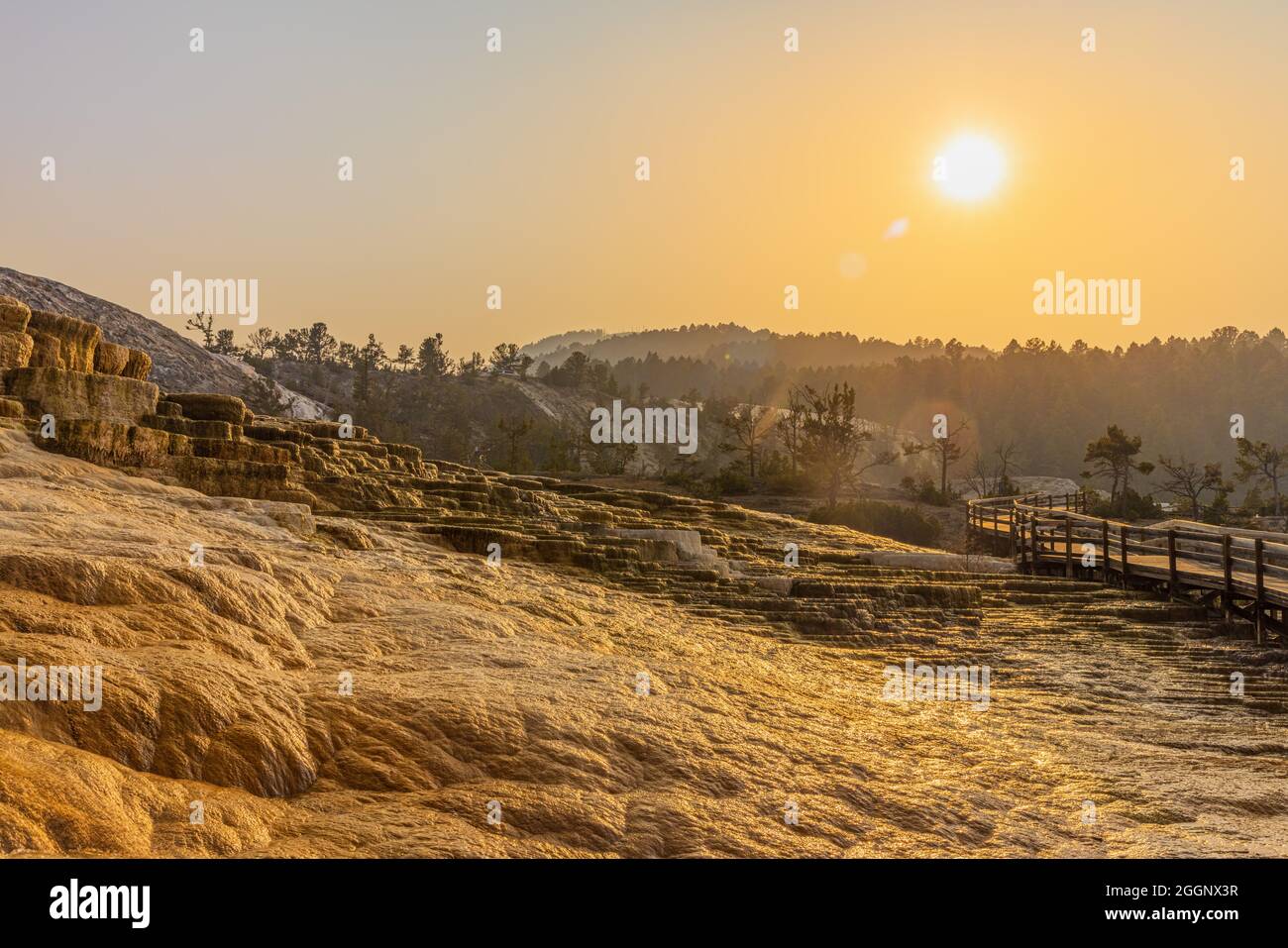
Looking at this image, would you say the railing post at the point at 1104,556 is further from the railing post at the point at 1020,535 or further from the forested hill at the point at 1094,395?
the forested hill at the point at 1094,395

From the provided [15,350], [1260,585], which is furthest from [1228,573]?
[15,350]

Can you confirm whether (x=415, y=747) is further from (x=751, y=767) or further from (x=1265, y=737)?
(x=1265, y=737)

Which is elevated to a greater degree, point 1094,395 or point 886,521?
point 1094,395

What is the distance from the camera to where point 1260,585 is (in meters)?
12.6

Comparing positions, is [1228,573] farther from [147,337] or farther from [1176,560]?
[147,337]

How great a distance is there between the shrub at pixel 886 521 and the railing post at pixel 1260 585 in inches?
889

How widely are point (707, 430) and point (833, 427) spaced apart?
58.9 meters

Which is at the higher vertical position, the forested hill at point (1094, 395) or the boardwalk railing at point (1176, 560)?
the forested hill at point (1094, 395)

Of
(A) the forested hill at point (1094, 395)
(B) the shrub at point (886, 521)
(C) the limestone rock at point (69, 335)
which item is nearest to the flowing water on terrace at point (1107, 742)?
(C) the limestone rock at point (69, 335)

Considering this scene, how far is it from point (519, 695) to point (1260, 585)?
10283 mm

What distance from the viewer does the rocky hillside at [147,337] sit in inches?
2018

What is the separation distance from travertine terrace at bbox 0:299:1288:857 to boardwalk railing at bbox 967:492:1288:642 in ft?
2.22

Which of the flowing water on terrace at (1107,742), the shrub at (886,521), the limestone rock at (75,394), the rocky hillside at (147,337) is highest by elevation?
the rocky hillside at (147,337)
